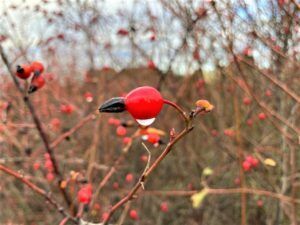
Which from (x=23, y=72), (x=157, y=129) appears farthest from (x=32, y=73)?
(x=157, y=129)

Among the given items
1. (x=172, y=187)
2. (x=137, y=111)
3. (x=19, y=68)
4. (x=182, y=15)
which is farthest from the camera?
(x=172, y=187)

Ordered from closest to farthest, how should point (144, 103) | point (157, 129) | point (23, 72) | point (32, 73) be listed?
point (144, 103) < point (23, 72) < point (32, 73) < point (157, 129)

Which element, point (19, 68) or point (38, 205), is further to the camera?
point (38, 205)

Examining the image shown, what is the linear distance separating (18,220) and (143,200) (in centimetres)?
104

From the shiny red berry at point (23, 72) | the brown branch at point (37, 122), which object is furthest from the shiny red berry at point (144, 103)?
the brown branch at point (37, 122)

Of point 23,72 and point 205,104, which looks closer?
point 205,104

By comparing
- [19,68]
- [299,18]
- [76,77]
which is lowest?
[76,77]

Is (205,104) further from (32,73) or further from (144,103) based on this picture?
(32,73)

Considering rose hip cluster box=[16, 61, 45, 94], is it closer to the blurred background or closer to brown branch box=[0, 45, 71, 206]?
brown branch box=[0, 45, 71, 206]

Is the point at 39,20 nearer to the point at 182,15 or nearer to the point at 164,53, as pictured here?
the point at 164,53

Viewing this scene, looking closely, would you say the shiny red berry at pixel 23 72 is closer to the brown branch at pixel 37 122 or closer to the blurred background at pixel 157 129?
the brown branch at pixel 37 122

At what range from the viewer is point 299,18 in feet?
6.51

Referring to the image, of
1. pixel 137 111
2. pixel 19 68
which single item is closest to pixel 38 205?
pixel 19 68

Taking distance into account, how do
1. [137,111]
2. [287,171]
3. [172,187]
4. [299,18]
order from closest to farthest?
[137,111] → [299,18] → [287,171] → [172,187]
